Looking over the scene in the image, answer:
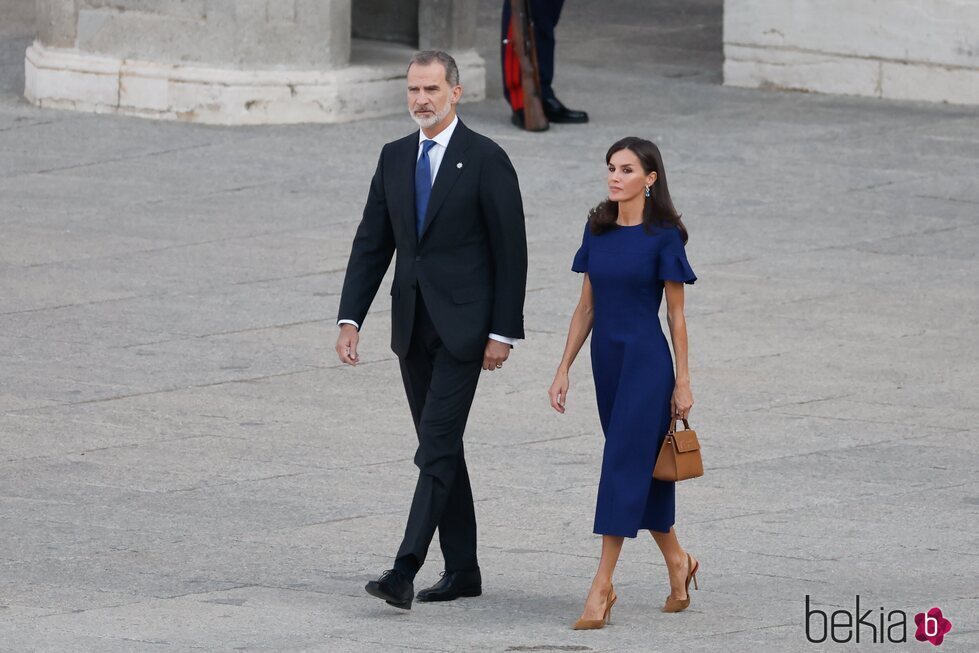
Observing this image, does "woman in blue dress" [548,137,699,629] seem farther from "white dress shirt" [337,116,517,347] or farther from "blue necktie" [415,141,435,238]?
"blue necktie" [415,141,435,238]

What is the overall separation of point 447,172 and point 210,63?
996 centimetres

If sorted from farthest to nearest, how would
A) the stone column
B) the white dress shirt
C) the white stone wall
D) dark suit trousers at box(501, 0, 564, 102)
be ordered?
the white stone wall → dark suit trousers at box(501, 0, 564, 102) → the stone column → the white dress shirt

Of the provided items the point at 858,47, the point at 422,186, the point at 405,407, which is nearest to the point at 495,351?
the point at 422,186

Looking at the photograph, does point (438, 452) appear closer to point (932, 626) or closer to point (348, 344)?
point (348, 344)

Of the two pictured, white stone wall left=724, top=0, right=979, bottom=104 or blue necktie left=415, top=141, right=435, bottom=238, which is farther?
white stone wall left=724, top=0, right=979, bottom=104

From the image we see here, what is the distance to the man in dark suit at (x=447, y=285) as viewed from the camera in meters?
6.94

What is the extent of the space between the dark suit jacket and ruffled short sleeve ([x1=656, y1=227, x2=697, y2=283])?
20.1 inches

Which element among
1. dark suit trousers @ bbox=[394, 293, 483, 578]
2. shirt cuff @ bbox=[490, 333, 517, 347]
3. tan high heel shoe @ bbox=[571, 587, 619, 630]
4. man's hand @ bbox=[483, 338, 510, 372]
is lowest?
tan high heel shoe @ bbox=[571, 587, 619, 630]

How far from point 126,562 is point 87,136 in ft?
30.7

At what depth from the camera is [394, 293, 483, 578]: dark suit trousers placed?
6.89 meters

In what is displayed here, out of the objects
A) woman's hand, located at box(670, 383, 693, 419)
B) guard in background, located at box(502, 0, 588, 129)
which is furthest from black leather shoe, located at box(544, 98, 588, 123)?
woman's hand, located at box(670, 383, 693, 419)

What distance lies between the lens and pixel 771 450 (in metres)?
8.83

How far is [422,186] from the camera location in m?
7.07

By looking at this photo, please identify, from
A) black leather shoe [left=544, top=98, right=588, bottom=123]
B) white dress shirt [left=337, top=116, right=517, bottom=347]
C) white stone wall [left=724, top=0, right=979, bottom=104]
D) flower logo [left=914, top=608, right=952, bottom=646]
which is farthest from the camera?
white stone wall [left=724, top=0, right=979, bottom=104]
